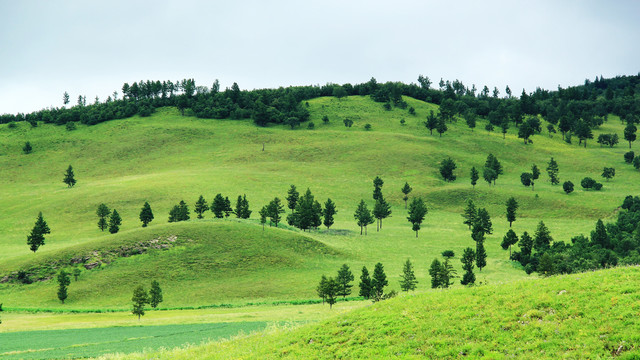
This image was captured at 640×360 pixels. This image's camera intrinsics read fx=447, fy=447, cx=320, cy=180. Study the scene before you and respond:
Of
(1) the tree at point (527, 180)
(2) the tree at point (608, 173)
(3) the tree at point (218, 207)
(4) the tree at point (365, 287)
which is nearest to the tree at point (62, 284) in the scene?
(3) the tree at point (218, 207)

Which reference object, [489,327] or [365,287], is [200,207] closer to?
[365,287]

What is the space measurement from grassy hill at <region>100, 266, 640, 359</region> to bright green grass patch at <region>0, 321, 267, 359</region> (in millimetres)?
11338

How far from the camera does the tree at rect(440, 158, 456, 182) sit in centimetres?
19175

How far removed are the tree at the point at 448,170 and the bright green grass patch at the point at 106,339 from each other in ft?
503

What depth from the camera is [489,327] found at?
2325 cm

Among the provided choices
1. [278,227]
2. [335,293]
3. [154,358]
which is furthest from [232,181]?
[154,358]

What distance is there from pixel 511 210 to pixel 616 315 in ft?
403

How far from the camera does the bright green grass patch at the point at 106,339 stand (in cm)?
3914

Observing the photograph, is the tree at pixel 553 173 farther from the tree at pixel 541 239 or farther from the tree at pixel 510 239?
the tree at pixel 510 239

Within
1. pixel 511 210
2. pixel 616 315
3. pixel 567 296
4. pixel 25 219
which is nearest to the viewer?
pixel 616 315

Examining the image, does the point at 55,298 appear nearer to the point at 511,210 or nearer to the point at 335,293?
the point at 335,293

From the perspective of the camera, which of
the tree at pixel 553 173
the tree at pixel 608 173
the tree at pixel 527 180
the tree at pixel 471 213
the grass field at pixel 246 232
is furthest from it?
the tree at pixel 553 173

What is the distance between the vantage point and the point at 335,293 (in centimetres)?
7375

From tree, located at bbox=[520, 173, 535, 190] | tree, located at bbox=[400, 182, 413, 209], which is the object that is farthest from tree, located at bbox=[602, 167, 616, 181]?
tree, located at bbox=[400, 182, 413, 209]
